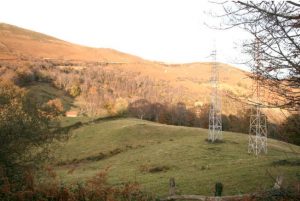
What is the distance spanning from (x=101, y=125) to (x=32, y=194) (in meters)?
61.2

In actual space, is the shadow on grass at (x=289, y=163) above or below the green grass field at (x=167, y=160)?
above

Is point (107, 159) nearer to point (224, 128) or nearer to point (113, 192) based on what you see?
point (113, 192)

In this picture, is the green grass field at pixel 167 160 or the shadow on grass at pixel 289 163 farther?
the shadow on grass at pixel 289 163

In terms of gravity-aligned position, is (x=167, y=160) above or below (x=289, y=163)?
below

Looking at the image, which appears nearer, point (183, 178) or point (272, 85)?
point (272, 85)

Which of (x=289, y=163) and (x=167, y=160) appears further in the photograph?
(x=167, y=160)

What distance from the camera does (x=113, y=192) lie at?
12.8 m

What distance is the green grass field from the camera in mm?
25203

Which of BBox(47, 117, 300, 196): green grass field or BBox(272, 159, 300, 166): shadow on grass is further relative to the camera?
BBox(272, 159, 300, 166): shadow on grass

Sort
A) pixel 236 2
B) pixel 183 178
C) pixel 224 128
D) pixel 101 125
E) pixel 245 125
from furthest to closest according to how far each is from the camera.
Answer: pixel 224 128
pixel 245 125
pixel 101 125
pixel 183 178
pixel 236 2

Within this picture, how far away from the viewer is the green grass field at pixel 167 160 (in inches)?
992

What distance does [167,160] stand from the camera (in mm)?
41125

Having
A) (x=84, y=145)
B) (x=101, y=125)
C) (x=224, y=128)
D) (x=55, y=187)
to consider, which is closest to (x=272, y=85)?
(x=55, y=187)

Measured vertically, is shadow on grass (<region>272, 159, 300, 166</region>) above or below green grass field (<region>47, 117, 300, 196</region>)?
above
